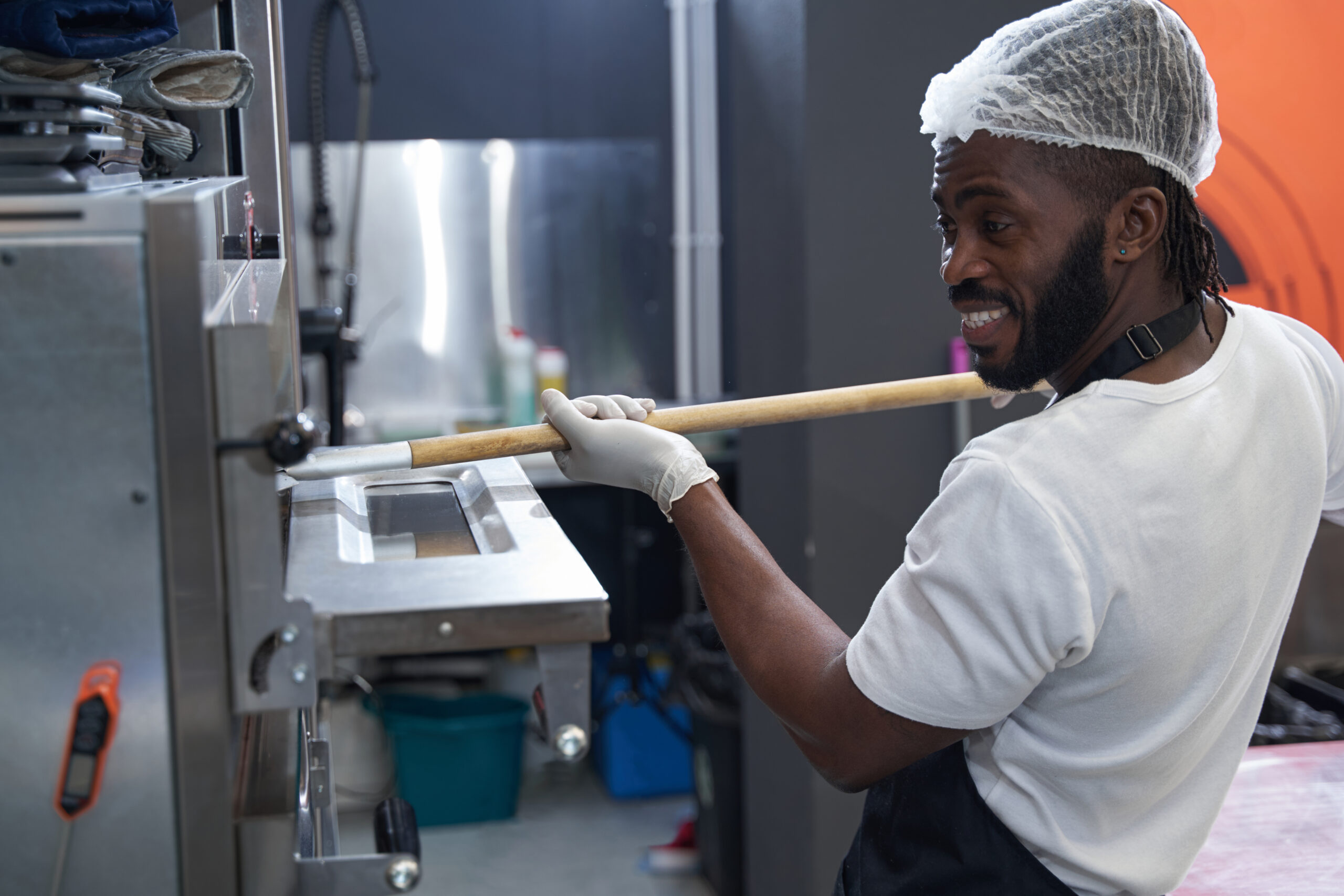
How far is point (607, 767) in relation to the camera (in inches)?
137

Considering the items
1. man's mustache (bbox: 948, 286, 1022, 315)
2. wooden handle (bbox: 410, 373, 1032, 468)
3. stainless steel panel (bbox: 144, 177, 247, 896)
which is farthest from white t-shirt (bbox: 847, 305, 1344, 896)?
stainless steel panel (bbox: 144, 177, 247, 896)

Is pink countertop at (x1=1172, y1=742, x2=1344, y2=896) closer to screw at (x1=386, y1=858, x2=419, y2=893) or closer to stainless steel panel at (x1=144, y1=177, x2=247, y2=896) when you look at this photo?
screw at (x1=386, y1=858, x2=419, y2=893)

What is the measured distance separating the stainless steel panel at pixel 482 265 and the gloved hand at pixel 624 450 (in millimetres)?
2188

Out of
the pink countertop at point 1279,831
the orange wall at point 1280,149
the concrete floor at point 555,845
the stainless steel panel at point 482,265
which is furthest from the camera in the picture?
the stainless steel panel at point 482,265

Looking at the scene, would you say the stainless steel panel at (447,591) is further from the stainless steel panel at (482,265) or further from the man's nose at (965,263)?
the stainless steel panel at (482,265)

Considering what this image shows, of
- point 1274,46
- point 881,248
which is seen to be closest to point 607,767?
point 881,248

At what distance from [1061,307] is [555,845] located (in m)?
2.65

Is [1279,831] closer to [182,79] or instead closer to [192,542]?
[192,542]

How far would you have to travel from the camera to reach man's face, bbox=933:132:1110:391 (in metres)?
0.95

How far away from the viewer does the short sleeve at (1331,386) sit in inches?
43.9

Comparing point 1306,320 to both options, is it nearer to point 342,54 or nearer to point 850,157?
point 850,157

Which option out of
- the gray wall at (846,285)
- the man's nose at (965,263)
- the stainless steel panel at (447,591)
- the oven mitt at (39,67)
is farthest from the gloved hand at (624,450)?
the gray wall at (846,285)

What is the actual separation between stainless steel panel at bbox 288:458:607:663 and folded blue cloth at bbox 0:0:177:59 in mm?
412

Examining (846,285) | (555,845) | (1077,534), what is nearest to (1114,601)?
(1077,534)
